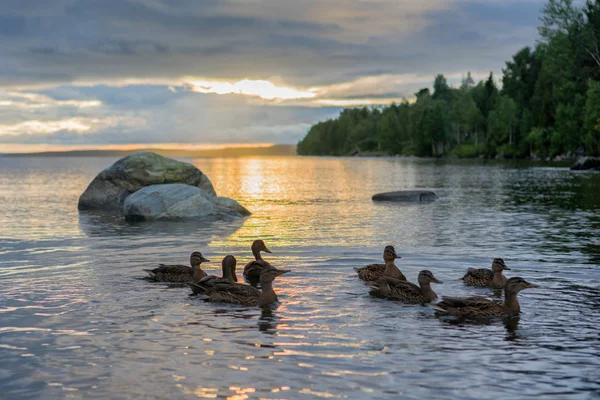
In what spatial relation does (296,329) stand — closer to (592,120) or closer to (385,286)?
(385,286)

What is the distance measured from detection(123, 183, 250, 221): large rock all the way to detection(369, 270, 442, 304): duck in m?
17.5

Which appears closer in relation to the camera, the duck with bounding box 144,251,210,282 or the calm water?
the calm water

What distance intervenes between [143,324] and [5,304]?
3.48 metres

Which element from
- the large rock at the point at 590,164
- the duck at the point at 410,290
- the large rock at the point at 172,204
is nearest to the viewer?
the duck at the point at 410,290

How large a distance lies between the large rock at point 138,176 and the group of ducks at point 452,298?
20309 mm

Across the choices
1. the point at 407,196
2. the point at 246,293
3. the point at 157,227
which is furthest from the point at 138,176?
the point at 246,293

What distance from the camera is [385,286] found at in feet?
43.0

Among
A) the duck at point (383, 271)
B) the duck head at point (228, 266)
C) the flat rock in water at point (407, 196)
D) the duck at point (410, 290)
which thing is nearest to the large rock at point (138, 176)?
the flat rock in water at point (407, 196)

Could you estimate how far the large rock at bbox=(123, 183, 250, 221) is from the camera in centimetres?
2922

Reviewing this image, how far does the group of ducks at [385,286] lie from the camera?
1170cm

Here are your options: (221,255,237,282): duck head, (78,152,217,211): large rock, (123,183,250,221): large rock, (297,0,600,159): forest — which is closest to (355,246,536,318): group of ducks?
(221,255,237,282): duck head

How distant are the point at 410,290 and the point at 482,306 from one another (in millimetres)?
1608

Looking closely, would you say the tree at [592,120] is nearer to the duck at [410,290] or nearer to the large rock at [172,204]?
the large rock at [172,204]

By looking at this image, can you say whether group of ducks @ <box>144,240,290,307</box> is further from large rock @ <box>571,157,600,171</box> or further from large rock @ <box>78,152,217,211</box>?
large rock @ <box>571,157,600,171</box>
